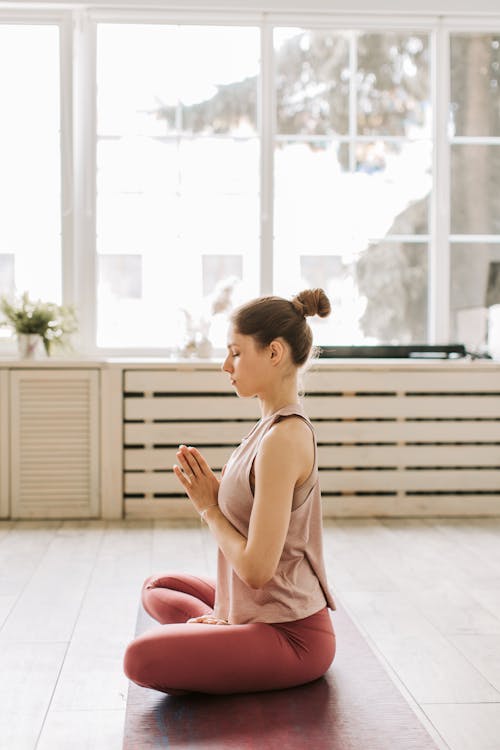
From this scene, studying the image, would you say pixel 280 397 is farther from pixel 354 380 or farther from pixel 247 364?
pixel 354 380

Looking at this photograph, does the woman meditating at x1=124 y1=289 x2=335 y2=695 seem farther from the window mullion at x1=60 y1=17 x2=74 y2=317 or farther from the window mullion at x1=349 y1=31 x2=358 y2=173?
the window mullion at x1=349 y1=31 x2=358 y2=173

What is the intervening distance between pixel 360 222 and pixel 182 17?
49.7 inches

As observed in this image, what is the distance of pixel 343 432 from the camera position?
4184 millimetres

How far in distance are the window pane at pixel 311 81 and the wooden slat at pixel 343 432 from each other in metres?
1.44

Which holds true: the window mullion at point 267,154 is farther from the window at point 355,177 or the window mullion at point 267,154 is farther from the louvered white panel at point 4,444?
the louvered white panel at point 4,444

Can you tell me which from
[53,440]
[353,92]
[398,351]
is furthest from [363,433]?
[353,92]

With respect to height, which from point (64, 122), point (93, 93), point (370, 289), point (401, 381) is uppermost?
point (93, 93)

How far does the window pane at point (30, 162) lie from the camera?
14.5ft

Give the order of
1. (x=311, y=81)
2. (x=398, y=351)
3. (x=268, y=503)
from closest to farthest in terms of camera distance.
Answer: (x=268, y=503) → (x=398, y=351) → (x=311, y=81)

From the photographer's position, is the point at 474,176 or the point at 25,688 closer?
the point at 25,688

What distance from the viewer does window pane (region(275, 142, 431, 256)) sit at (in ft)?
14.9

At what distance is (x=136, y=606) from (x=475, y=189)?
285cm

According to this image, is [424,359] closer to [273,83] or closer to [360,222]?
[360,222]

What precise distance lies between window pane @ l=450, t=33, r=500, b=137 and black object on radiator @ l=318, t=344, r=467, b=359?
1.09m
